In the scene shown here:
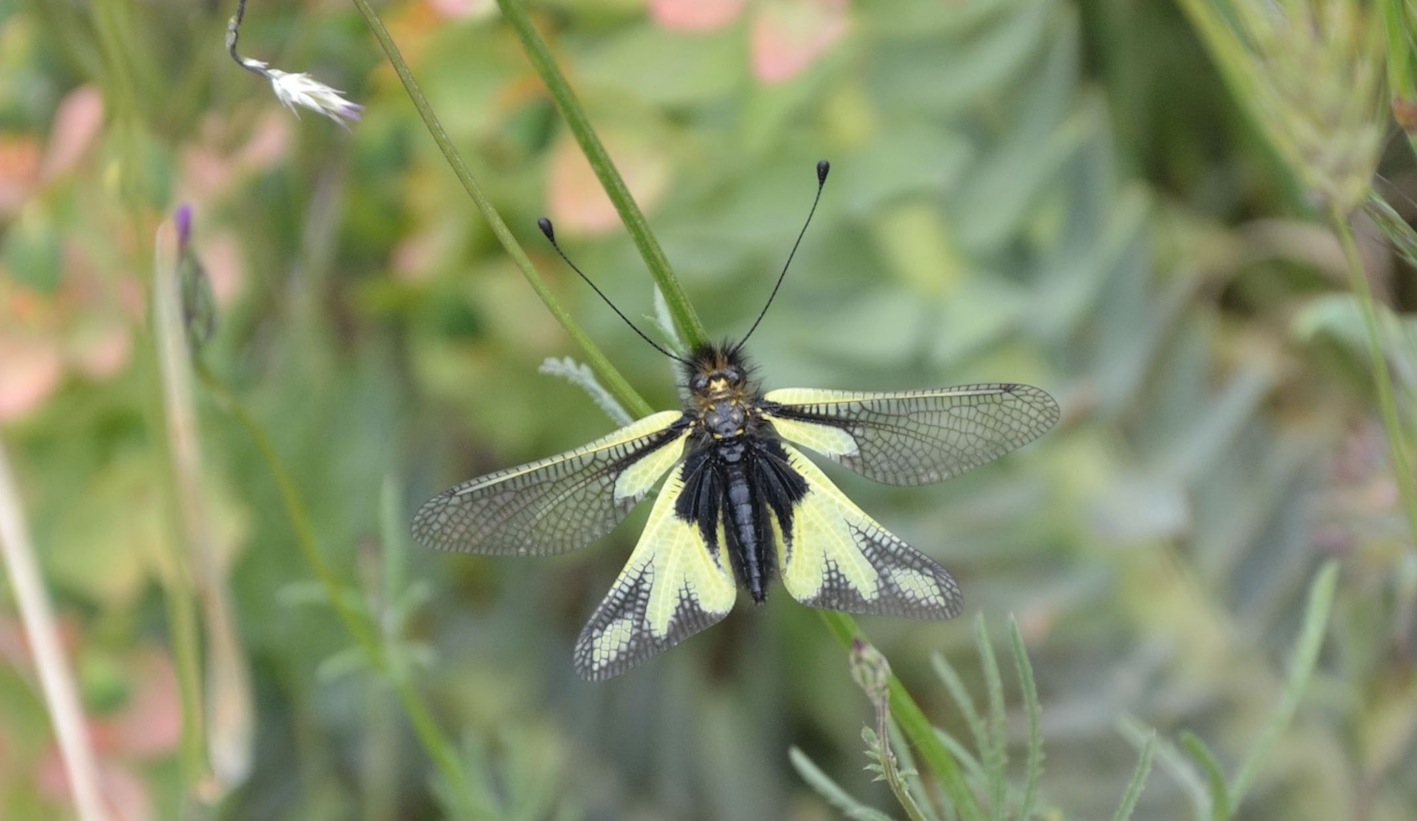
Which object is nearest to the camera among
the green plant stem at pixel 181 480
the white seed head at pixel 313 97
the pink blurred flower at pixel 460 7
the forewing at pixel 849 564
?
the white seed head at pixel 313 97

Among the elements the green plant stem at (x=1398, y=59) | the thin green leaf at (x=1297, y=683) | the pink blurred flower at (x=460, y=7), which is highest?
the pink blurred flower at (x=460, y=7)

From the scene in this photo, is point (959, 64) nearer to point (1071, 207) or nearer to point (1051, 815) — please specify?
point (1071, 207)

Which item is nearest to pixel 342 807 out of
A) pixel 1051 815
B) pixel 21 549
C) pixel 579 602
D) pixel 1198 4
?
pixel 579 602

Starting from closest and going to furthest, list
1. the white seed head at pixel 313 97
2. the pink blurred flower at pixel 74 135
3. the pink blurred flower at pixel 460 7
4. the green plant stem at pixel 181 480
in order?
the white seed head at pixel 313 97, the green plant stem at pixel 181 480, the pink blurred flower at pixel 460 7, the pink blurred flower at pixel 74 135

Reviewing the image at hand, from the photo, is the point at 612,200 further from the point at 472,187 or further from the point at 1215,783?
the point at 1215,783

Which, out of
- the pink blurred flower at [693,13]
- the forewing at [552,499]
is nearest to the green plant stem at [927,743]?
the forewing at [552,499]

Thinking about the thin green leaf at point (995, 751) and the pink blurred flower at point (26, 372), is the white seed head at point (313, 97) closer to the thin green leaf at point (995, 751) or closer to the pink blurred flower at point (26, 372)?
the thin green leaf at point (995, 751)
